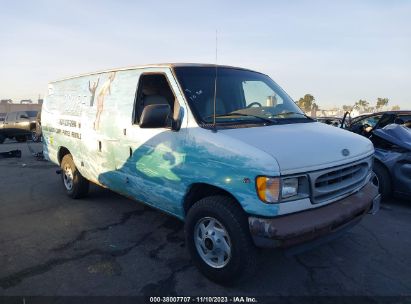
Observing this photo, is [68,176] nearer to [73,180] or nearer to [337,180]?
[73,180]

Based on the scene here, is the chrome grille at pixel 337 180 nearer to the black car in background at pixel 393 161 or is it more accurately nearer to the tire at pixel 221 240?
the tire at pixel 221 240

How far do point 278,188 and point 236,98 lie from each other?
165cm

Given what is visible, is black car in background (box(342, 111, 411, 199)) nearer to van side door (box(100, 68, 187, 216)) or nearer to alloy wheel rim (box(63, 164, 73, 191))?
van side door (box(100, 68, 187, 216))

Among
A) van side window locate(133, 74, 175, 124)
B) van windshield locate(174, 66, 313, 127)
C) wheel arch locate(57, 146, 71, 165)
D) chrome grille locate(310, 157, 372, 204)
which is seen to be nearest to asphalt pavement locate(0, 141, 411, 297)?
chrome grille locate(310, 157, 372, 204)

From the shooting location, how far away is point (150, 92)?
4164 millimetres

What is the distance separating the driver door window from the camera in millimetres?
4176

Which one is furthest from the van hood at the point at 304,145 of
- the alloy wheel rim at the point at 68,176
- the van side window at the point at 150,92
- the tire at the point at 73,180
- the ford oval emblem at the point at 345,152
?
the alloy wheel rim at the point at 68,176

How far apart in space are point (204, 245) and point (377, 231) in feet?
8.88

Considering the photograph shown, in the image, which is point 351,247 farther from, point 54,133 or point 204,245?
point 54,133

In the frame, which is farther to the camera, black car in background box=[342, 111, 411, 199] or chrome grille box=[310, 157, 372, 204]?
black car in background box=[342, 111, 411, 199]

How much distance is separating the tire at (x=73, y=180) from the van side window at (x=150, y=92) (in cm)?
→ 235

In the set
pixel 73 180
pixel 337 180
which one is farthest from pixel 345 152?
pixel 73 180

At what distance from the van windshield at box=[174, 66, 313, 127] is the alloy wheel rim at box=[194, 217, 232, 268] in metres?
1.01

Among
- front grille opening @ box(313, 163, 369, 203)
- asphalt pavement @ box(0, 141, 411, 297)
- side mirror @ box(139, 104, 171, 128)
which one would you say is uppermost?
side mirror @ box(139, 104, 171, 128)
